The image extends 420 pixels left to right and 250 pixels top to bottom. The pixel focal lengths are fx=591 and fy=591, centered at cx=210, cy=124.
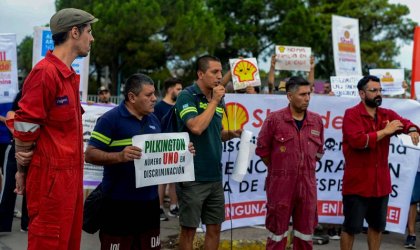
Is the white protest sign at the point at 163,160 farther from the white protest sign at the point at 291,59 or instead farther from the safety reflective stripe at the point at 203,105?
the white protest sign at the point at 291,59

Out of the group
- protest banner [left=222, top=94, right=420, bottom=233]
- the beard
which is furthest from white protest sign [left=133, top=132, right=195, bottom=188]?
protest banner [left=222, top=94, right=420, bottom=233]

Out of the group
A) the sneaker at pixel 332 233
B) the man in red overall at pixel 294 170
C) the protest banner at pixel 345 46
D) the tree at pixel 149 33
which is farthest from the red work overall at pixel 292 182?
the tree at pixel 149 33

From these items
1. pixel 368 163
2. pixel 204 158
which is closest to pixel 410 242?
pixel 368 163

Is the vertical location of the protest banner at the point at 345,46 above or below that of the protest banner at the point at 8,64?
above

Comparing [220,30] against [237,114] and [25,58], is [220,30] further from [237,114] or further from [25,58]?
[237,114]

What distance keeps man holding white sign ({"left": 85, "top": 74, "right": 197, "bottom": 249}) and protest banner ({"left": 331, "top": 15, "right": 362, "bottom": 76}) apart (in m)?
6.59

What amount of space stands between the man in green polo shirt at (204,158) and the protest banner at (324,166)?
185 cm

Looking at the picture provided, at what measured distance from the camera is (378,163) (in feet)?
19.1

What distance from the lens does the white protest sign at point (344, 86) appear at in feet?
29.8

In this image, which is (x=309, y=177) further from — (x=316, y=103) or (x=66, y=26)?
(x=66, y=26)

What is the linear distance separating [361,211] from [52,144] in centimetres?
347

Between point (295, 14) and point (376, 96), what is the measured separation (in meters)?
36.6

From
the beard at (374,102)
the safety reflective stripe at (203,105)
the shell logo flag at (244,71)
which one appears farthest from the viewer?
the shell logo flag at (244,71)

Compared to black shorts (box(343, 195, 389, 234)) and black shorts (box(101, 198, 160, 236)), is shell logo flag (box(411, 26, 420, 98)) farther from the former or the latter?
black shorts (box(101, 198, 160, 236))
